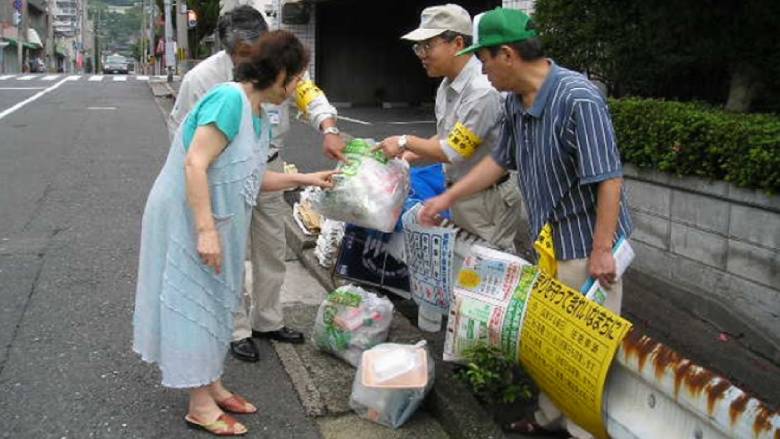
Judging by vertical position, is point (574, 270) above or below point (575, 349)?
above

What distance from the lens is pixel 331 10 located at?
55.0 ft

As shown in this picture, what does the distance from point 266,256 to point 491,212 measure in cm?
129

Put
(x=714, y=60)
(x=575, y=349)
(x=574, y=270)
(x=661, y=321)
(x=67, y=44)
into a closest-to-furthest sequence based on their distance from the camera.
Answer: (x=575, y=349)
(x=574, y=270)
(x=661, y=321)
(x=714, y=60)
(x=67, y=44)

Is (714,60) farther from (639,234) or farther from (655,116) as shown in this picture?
(639,234)

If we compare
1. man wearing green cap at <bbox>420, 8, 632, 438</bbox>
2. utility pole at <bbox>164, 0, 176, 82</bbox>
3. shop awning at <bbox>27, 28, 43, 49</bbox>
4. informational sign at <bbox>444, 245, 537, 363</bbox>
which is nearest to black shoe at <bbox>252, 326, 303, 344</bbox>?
informational sign at <bbox>444, 245, 537, 363</bbox>

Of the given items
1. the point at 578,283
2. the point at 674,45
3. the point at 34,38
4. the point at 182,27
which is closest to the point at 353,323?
the point at 578,283

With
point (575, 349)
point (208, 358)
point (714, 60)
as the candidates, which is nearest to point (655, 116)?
point (714, 60)

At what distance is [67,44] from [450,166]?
369ft

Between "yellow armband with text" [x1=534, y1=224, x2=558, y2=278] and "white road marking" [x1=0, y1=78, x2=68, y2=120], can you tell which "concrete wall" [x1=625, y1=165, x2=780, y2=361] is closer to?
"yellow armband with text" [x1=534, y1=224, x2=558, y2=278]

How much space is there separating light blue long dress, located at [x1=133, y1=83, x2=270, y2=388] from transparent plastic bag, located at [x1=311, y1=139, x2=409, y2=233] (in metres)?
0.67

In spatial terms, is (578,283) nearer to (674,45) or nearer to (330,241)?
(330,241)

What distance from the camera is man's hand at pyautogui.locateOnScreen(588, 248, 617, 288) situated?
2.87 meters

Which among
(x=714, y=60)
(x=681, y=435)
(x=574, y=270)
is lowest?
(x=681, y=435)

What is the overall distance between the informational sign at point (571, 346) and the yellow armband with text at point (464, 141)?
86 centimetres
